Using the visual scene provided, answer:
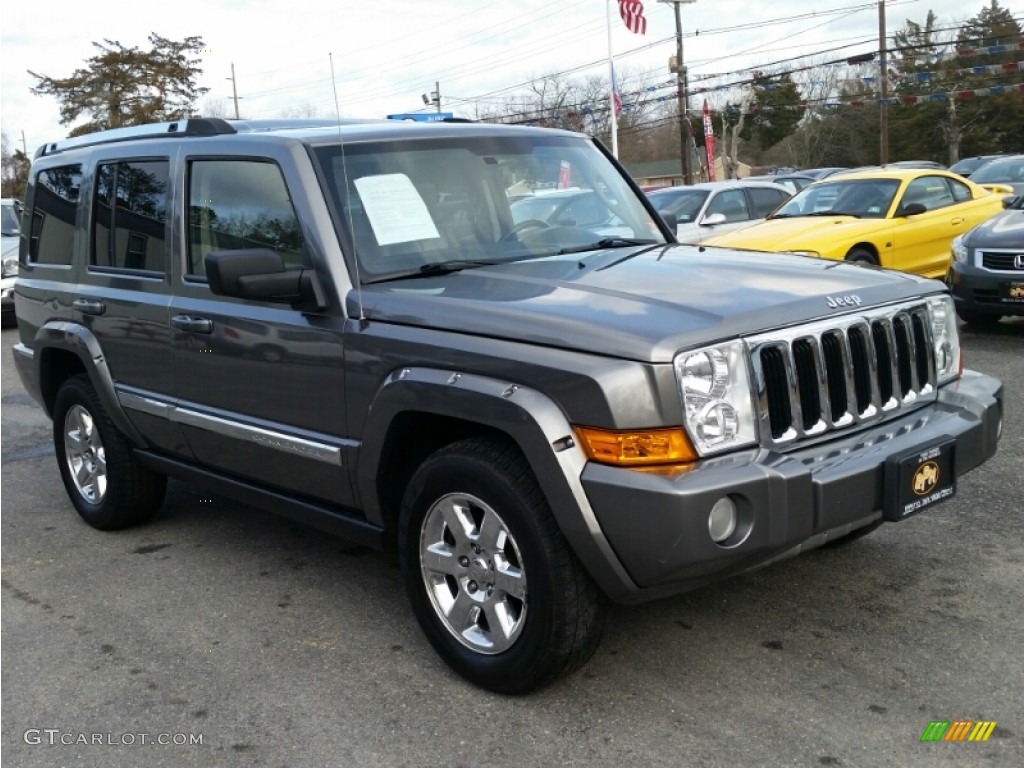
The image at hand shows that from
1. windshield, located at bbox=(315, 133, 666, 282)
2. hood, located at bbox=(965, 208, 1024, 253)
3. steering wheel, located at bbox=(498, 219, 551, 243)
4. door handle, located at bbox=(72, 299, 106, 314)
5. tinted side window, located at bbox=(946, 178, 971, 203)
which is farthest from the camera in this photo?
tinted side window, located at bbox=(946, 178, 971, 203)

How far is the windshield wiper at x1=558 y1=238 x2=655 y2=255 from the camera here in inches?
172

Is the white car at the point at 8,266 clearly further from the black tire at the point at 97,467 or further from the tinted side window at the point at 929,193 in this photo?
the tinted side window at the point at 929,193

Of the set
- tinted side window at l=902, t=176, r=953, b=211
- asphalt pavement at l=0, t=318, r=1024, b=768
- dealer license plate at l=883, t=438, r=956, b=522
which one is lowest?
asphalt pavement at l=0, t=318, r=1024, b=768

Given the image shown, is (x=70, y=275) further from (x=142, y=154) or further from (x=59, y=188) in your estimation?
(x=142, y=154)

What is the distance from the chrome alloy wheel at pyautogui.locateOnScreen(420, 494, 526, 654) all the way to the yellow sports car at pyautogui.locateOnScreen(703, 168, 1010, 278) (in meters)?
7.51

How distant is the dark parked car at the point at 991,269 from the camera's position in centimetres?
925

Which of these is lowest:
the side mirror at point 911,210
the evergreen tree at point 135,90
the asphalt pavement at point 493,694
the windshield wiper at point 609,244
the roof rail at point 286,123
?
the asphalt pavement at point 493,694

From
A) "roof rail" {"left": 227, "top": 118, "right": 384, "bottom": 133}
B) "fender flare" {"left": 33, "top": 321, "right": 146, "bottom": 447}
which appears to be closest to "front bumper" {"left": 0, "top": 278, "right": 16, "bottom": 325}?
"fender flare" {"left": 33, "top": 321, "right": 146, "bottom": 447}

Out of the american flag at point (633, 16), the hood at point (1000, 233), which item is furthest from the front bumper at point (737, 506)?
the american flag at point (633, 16)

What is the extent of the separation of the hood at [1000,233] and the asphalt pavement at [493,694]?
470cm

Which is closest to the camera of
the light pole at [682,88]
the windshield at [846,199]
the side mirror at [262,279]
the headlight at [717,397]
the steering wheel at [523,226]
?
the headlight at [717,397]

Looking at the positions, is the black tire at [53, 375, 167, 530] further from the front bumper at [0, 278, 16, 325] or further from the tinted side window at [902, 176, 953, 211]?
the front bumper at [0, 278, 16, 325]

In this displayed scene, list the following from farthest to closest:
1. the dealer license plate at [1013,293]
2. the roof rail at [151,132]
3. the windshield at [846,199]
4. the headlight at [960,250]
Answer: the windshield at [846,199] < the headlight at [960,250] < the dealer license plate at [1013,293] < the roof rail at [151,132]

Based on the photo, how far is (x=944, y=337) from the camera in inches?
159
